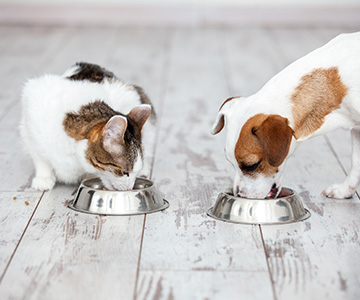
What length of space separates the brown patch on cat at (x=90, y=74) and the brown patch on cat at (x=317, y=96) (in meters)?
1.07

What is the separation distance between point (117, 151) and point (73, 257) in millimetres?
528

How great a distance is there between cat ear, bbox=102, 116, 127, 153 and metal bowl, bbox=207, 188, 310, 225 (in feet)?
1.62

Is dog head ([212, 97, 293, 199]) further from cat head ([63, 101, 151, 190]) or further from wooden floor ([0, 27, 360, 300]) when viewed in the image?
cat head ([63, 101, 151, 190])

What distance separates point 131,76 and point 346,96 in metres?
2.80

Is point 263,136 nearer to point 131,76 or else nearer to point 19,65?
point 131,76

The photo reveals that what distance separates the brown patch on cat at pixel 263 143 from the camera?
226cm

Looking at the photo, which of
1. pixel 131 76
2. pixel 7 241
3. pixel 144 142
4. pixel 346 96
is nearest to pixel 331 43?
pixel 346 96

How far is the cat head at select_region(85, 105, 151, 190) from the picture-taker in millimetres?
2518

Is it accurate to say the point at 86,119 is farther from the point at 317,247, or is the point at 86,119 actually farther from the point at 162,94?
the point at 162,94

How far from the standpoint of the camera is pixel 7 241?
232 centimetres

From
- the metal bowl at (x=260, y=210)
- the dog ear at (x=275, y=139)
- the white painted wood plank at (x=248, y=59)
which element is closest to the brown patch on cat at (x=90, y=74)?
the metal bowl at (x=260, y=210)

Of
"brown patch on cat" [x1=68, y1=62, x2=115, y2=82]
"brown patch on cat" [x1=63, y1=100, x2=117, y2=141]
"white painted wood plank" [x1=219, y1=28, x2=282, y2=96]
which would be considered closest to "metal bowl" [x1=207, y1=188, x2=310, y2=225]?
"brown patch on cat" [x1=63, y1=100, x2=117, y2=141]

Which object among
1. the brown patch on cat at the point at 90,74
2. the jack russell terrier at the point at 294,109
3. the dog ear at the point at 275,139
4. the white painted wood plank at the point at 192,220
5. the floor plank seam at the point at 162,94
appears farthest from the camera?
the floor plank seam at the point at 162,94

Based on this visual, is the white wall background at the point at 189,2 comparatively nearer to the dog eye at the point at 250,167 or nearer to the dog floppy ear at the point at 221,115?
the dog floppy ear at the point at 221,115
